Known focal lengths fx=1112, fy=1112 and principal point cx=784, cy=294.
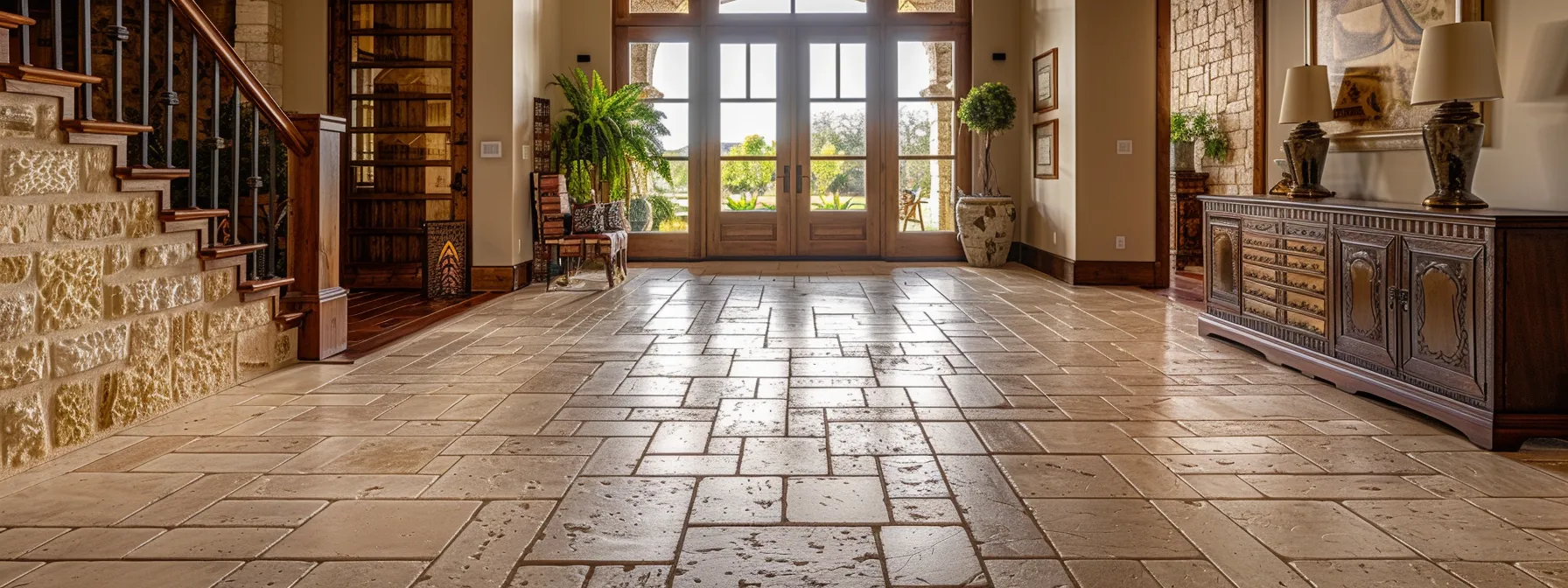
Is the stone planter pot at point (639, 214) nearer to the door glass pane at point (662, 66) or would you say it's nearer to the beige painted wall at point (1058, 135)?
the door glass pane at point (662, 66)

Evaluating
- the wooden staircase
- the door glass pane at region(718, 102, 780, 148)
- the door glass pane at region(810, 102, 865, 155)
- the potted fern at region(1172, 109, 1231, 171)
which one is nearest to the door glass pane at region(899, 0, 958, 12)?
the door glass pane at region(810, 102, 865, 155)

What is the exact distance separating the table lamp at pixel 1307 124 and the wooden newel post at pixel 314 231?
14.2 ft

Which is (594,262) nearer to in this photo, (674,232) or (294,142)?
(674,232)

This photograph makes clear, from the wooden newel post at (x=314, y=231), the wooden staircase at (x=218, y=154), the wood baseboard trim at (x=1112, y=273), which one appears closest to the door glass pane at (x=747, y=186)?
the wood baseboard trim at (x=1112, y=273)

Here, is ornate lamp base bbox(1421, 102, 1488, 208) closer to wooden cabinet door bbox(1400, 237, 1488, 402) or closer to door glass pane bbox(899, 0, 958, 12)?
wooden cabinet door bbox(1400, 237, 1488, 402)

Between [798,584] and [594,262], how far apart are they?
29.3 ft

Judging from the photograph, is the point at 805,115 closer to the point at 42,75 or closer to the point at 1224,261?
the point at 1224,261

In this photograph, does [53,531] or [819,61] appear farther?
[819,61]

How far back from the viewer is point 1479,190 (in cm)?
423

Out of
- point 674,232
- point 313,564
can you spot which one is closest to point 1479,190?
point 313,564

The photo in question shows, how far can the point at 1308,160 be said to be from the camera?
16.7 ft

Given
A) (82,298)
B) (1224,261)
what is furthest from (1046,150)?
(82,298)

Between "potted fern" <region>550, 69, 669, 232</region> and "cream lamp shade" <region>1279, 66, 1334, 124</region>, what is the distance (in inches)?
212

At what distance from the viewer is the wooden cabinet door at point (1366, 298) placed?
3.94 meters
